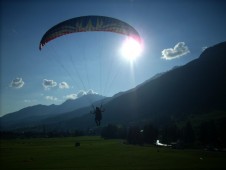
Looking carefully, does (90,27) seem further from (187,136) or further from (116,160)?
(187,136)

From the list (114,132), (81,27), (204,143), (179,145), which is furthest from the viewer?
(114,132)

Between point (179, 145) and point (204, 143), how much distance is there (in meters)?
14.4

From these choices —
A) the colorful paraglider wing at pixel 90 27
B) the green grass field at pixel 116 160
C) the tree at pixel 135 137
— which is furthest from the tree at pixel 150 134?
the colorful paraglider wing at pixel 90 27

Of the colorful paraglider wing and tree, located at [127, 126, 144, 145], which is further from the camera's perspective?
tree, located at [127, 126, 144, 145]

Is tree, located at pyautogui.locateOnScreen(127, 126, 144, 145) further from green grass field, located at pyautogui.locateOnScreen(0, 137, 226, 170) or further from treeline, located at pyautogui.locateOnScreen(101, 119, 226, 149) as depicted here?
green grass field, located at pyautogui.locateOnScreen(0, 137, 226, 170)

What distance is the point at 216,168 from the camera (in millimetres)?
36625

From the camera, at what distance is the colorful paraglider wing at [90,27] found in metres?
28.8

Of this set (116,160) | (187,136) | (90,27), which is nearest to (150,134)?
(187,136)

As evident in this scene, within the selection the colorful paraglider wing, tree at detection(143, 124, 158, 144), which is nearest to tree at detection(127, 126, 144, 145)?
tree at detection(143, 124, 158, 144)

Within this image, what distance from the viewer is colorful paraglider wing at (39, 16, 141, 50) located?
2877cm

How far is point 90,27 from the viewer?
28.9 m

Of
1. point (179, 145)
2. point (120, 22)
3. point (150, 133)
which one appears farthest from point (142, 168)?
point (150, 133)

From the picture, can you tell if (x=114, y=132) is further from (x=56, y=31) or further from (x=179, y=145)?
(x=56, y=31)

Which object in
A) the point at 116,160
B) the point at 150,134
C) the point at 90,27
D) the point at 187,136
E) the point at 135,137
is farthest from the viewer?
the point at 150,134
